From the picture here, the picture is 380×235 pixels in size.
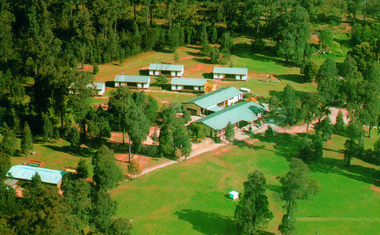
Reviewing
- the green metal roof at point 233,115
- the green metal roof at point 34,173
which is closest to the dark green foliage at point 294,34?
the green metal roof at point 233,115

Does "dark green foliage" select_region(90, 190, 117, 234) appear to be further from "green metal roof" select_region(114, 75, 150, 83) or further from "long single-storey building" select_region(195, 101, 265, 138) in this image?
"green metal roof" select_region(114, 75, 150, 83)

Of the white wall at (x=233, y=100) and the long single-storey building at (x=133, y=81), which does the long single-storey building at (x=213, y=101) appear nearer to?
the white wall at (x=233, y=100)

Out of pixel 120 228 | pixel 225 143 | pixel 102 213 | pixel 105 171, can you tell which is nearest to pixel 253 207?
pixel 120 228

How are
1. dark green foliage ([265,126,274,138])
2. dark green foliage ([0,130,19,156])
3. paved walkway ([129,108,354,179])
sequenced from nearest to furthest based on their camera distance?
dark green foliage ([0,130,19,156])
paved walkway ([129,108,354,179])
dark green foliage ([265,126,274,138])

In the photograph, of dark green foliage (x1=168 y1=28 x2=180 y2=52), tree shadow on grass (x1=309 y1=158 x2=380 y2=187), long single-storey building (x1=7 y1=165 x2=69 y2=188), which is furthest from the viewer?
dark green foliage (x1=168 y1=28 x2=180 y2=52)

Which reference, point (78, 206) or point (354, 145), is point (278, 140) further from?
point (78, 206)

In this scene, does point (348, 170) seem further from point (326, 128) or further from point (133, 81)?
point (133, 81)

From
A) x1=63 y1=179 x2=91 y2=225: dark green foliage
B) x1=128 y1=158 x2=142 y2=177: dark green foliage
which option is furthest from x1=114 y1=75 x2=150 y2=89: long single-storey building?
x1=63 y1=179 x2=91 y2=225: dark green foliage
